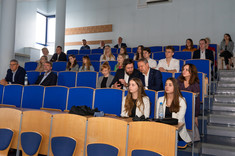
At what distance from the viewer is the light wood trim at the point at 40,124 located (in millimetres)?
2156

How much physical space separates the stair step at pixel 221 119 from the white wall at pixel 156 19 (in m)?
4.18

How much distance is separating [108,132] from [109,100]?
95 cm

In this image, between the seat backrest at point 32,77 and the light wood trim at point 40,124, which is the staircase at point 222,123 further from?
the seat backrest at point 32,77

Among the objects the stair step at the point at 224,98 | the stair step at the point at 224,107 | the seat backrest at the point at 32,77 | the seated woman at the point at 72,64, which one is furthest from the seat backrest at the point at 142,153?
the seat backrest at the point at 32,77

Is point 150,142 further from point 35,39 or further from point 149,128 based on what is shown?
point 35,39

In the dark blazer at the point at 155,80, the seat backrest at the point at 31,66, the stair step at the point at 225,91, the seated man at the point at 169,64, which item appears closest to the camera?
the dark blazer at the point at 155,80

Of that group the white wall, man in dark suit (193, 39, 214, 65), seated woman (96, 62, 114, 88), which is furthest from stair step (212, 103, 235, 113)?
the white wall

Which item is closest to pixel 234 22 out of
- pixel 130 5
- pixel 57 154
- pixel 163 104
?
pixel 130 5

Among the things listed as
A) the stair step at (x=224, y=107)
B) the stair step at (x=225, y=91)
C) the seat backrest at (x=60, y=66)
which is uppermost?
the seat backrest at (x=60, y=66)

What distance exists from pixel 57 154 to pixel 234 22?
618cm

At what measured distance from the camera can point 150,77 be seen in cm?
314

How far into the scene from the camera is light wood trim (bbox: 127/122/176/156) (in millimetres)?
1666

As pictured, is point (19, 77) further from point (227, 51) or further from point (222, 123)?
point (227, 51)

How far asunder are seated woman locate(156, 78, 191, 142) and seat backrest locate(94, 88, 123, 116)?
0.60 m
